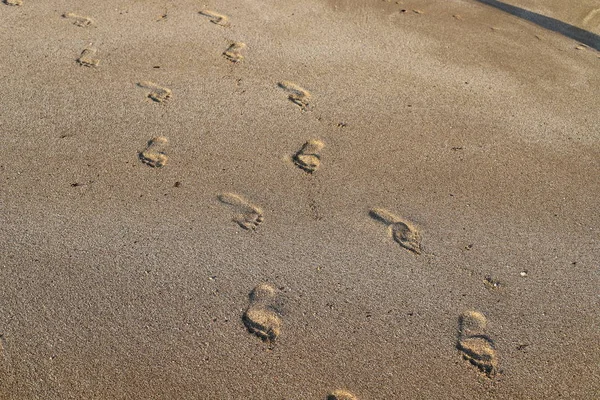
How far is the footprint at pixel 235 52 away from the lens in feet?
17.8

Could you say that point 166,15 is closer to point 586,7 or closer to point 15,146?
point 15,146

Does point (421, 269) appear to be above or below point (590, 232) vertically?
below

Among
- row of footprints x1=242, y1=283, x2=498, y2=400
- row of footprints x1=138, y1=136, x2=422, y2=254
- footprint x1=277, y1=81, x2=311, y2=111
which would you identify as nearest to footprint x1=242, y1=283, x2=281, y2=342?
row of footprints x1=242, y1=283, x2=498, y2=400

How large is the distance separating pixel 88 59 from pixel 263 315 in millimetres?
3047

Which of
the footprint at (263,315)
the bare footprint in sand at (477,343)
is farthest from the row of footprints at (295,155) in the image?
the bare footprint in sand at (477,343)

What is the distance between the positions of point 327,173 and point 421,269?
1.00 m

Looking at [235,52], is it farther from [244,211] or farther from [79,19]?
[244,211]

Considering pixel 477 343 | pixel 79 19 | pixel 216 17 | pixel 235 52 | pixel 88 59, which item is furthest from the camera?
pixel 216 17

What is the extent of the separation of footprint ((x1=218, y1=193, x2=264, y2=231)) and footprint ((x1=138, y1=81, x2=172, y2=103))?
4.11ft

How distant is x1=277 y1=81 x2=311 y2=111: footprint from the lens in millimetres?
4938

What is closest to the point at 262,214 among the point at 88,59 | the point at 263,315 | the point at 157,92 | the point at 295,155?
the point at 295,155

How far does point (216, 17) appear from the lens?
6.04 meters

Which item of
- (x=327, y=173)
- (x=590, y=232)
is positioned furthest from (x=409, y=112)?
(x=590, y=232)

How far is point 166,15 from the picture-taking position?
19.7 feet
